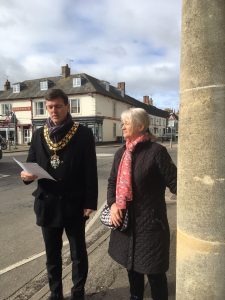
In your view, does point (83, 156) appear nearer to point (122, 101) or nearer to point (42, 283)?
point (42, 283)

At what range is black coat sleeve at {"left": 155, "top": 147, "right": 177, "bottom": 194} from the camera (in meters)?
2.71

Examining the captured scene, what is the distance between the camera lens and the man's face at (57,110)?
326 cm

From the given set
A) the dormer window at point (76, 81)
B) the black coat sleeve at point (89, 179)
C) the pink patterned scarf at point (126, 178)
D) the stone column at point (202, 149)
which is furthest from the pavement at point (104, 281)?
the dormer window at point (76, 81)

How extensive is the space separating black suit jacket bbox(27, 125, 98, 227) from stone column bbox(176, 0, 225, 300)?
1428 mm

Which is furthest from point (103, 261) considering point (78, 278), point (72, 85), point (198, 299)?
point (72, 85)

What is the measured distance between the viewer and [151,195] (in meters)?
2.83

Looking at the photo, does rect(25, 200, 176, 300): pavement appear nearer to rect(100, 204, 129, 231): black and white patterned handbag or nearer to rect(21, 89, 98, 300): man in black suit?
rect(21, 89, 98, 300): man in black suit

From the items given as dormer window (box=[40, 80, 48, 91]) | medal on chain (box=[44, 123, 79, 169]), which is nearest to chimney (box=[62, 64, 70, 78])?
dormer window (box=[40, 80, 48, 91])

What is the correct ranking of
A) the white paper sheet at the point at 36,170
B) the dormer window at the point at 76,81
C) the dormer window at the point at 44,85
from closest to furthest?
the white paper sheet at the point at 36,170 → the dormer window at the point at 76,81 → the dormer window at the point at 44,85

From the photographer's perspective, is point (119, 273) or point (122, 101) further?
point (122, 101)

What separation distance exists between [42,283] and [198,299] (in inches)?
94.5

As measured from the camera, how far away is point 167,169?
2.72 m

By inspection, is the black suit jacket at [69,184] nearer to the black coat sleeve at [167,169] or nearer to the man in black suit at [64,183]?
the man in black suit at [64,183]

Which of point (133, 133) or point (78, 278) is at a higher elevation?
point (133, 133)
